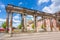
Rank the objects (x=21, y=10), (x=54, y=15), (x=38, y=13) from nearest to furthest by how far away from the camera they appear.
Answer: (x=21, y=10) → (x=38, y=13) → (x=54, y=15)

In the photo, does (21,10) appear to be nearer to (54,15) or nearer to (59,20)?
(54,15)

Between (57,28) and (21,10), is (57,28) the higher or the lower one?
the lower one

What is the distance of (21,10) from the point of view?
90.2ft

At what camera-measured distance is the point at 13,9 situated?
991 inches

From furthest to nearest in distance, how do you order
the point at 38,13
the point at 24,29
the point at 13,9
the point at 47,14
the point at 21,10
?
the point at 47,14
the point at 38,13
the point at 24,29
the point at 21,10
the point at 13,9

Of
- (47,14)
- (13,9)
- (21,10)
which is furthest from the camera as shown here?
(47,14)

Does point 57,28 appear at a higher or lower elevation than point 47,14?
lower

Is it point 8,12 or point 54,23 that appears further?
point 54,23

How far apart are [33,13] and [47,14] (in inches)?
242

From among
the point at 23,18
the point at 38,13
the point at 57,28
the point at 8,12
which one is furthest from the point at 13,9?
the point at 57,28

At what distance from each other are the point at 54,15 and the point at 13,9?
17414 millimetres

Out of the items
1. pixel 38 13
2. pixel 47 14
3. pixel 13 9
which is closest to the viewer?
pixel 13 9

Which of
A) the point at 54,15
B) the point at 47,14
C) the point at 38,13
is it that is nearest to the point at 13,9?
the point at 38,13

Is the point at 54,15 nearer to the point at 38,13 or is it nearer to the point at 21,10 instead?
Result: the point at 38,13
